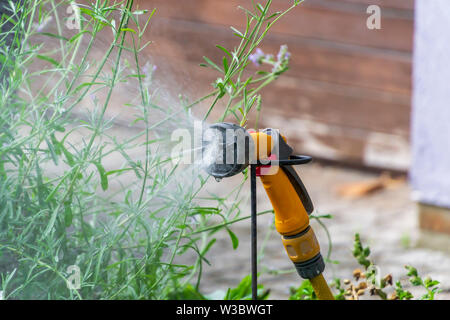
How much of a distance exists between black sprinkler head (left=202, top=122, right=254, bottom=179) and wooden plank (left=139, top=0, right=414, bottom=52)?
217 centimetres

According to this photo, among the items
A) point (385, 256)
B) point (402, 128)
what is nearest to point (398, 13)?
point (402, 128)

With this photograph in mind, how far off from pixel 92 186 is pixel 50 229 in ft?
0.64

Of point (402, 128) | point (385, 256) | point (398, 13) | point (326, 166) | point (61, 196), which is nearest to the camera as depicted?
point (61, 196)

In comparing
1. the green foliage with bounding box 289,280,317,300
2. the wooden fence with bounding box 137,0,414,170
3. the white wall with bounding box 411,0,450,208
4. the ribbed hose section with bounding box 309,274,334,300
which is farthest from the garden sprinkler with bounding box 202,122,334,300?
the wooden fence with bounding box 137,0,414,170

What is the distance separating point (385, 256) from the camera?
2.70 m

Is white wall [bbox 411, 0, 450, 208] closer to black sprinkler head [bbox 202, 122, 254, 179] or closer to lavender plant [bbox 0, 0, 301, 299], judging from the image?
lavender plant [bbox 0, 0, 301, 299]

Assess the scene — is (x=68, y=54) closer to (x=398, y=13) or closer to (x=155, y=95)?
(x=155, y=95)

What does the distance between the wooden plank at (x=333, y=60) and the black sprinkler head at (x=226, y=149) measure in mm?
2154

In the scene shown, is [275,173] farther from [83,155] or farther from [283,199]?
[83,155]

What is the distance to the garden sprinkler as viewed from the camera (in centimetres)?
107

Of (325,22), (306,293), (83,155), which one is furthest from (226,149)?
(325,22)

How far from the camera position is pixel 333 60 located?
11.3 feet

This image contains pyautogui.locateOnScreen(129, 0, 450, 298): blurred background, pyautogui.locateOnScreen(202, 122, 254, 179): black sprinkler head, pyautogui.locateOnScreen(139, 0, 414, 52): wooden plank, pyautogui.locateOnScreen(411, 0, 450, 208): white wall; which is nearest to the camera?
pyautogui.locateOnScreen(202, 122, 254, 179): black sprinkler head
